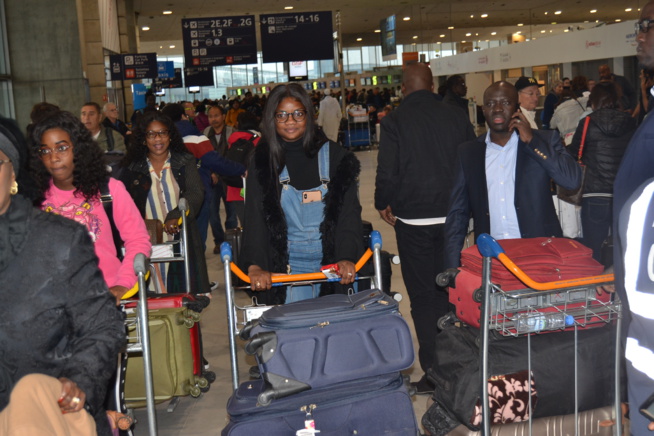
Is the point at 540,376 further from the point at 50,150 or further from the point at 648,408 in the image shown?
the point at 50,150

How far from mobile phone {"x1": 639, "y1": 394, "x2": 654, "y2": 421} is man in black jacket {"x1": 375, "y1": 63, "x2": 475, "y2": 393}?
9.21 ft

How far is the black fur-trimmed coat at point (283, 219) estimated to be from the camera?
12.6ft

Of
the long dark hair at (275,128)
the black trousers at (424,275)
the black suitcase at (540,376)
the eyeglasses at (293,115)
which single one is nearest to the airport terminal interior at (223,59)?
the black trousers at (424,275)

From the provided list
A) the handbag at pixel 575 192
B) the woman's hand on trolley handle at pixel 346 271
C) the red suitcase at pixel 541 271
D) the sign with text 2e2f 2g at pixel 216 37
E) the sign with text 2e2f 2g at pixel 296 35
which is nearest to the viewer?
the red suitcase at pixel 541 271

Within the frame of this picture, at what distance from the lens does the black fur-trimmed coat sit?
385 centimetres

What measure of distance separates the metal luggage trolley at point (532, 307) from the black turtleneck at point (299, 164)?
1.09m

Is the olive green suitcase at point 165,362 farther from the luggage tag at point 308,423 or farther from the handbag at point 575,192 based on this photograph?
the handbag at point 575,192

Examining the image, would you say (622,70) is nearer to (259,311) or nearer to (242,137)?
(242,137)

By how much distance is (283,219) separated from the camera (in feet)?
12.7

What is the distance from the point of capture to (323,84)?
4384 centimetres

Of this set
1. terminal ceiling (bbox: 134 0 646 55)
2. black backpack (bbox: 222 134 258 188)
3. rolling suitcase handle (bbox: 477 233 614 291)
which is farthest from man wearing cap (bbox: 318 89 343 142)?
rolling suitcase handle (bbox: 477 233 614 291)

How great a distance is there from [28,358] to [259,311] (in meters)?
1.40

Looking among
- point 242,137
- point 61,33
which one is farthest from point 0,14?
point 242,137

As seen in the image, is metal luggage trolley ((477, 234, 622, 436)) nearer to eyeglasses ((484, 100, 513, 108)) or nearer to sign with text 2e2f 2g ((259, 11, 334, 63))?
eyeglasses ((484, 100, 513, 108))
